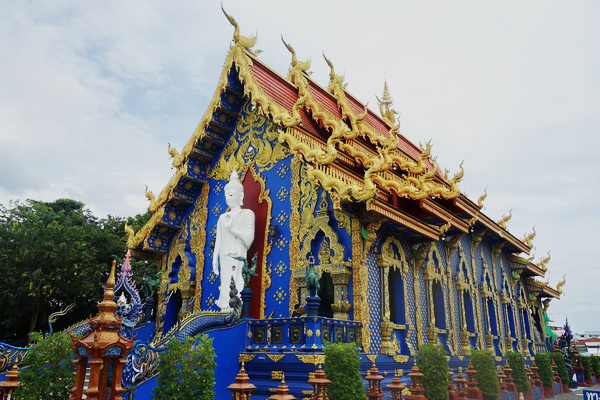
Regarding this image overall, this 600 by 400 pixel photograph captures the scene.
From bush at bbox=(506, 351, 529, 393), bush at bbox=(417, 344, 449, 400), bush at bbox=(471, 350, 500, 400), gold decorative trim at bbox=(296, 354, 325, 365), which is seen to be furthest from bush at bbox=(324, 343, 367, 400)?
bush at bbox=(506, 351, 529, 393)

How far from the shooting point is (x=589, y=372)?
2141 cm

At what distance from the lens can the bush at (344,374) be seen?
605 centimetres

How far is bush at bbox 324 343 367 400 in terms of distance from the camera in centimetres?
605

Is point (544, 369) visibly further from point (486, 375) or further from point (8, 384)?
point (8, 384)

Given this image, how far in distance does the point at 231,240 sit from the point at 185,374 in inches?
188

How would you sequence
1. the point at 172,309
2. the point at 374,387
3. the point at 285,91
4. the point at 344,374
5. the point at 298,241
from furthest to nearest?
the point at 285,91 < the point at 172,309 < the point at 298,241 < the point at 344,374 < the point at 374,387

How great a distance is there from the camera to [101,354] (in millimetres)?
3930

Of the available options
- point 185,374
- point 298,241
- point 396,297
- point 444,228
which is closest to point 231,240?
point 298,241

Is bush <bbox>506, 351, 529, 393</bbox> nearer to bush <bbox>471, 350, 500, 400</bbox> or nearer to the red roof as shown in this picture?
bush <bbox>471, 350, 500, 400</bbox>

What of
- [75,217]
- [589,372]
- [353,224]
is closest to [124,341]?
[353,224]

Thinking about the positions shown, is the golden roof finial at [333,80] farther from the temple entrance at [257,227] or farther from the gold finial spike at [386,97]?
the gold finial spike at [386,97]

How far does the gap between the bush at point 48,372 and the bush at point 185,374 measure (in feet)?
3.28

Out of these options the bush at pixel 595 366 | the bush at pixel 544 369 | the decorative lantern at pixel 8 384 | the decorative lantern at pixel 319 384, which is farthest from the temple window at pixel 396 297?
the bush at pixel 595 366

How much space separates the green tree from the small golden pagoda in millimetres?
15417
